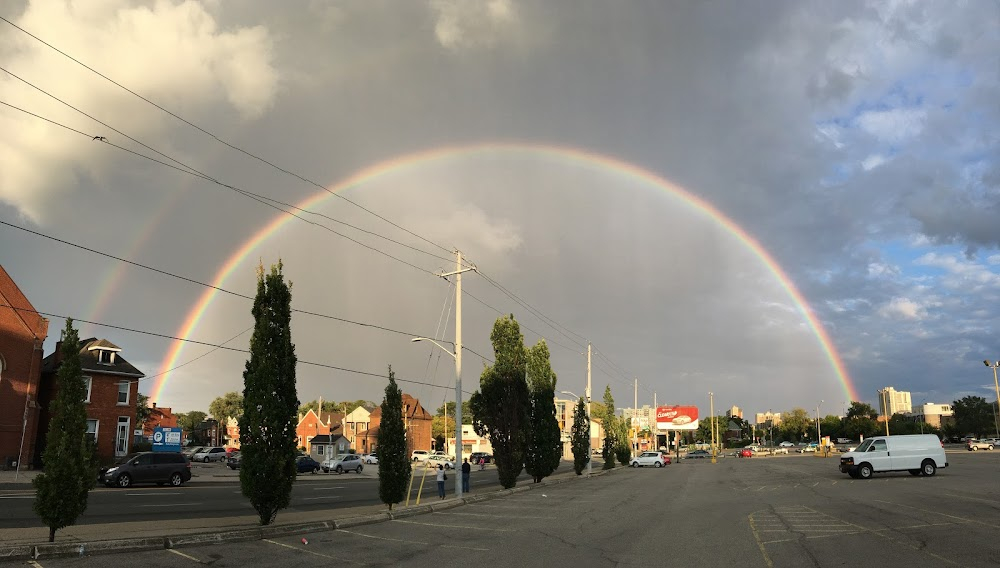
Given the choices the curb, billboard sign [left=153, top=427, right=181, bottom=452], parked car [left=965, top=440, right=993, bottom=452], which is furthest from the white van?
parked car [left=965, top=440, right=993, bottom=452]

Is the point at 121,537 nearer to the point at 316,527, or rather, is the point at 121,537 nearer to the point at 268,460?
the point at 268,460

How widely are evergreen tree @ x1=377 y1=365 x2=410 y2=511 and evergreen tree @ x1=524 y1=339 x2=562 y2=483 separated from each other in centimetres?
1804

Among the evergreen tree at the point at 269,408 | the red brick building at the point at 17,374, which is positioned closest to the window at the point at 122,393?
the red brick building at the point at 17,374

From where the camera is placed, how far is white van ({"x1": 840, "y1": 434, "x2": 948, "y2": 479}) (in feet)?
125

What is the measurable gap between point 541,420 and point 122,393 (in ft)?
120

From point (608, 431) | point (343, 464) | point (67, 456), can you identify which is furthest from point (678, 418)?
Answer: point (67, 456)

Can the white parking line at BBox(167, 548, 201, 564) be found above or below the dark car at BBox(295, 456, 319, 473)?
above

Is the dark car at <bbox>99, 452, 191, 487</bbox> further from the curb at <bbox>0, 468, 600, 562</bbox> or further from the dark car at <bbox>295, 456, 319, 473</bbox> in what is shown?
the dark car at <bbox>295, 456, 319, 473</bbox>

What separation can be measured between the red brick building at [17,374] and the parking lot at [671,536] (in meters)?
37.3

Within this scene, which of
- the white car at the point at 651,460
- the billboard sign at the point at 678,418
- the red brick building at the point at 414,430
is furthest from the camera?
the billboard sign at the point at 678,418

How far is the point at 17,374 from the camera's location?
4666 centimetres

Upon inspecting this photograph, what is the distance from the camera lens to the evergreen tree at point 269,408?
19031 millimetres

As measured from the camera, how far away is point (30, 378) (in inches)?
1868

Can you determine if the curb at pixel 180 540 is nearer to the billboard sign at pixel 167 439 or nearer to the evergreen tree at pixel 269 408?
the evergreen tree at pixel 269 408
